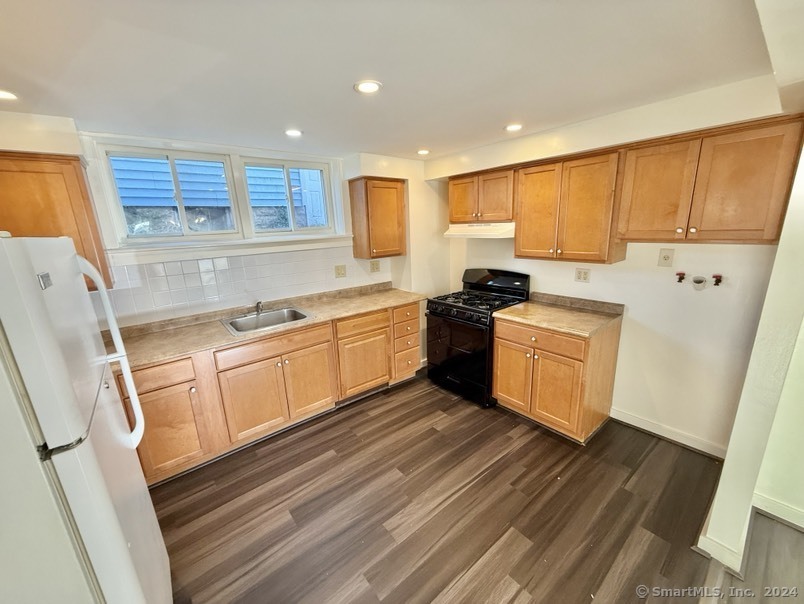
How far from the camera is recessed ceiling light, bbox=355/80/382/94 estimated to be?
148 centimetres

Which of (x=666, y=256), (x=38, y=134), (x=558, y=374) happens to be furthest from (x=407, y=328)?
(x=38, y=134)

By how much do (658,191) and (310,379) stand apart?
9.27 ft

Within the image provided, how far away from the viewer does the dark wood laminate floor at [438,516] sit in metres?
1.49

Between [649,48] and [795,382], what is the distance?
1.81 meters

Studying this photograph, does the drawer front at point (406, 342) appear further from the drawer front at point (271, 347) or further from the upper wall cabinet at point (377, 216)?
the upper wall cabinet at point (377, 216)

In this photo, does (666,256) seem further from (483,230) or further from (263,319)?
(263,319)

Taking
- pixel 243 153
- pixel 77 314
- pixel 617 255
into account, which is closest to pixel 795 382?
pixel 617 255

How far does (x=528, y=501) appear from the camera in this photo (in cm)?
190

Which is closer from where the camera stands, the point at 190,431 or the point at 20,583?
the point at 20,583

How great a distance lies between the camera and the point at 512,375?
2.66 m

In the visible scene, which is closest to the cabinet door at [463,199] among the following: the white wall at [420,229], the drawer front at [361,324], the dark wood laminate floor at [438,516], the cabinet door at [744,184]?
the white wall at [420,229]

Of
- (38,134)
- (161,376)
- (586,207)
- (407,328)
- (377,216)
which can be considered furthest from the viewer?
(407,328)

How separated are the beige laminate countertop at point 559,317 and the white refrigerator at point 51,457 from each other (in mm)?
2409

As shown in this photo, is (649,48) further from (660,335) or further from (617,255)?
(660,335)
